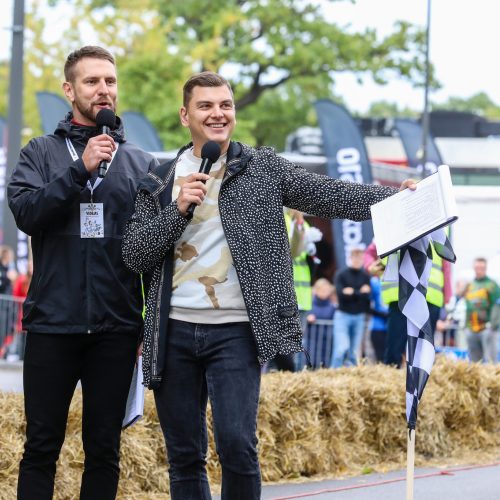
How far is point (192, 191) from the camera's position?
13.3ft

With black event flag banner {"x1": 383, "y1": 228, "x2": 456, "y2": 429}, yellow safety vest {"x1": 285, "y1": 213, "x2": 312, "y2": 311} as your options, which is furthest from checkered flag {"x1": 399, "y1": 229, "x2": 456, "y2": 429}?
yellow safety vest {"x1": 285, "y1": 213, "x2": 312, "y2": 311}

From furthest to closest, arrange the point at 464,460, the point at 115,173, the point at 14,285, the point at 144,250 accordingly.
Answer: the point at 14,285 → the point at 464,460 → the point at 115,173 → the point at 144,250

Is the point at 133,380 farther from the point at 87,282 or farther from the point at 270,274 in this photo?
the point at 270,274

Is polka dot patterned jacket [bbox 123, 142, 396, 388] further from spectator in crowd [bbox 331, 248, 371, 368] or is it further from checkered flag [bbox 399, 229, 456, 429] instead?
spectator in crowd [bbox 331, 248, 371, 368]

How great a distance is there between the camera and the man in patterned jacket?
4.21 meters

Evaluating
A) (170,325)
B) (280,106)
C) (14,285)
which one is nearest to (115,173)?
(170,325)

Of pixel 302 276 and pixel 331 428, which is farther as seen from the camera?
pixel 302 276

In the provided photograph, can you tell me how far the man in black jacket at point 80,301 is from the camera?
14.5 feet

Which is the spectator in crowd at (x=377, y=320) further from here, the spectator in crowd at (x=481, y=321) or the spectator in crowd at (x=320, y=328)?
the spectator in crowd at (x=481, y=321)

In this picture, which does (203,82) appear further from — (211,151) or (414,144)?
(414,144)

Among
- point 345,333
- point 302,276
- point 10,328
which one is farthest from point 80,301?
point 10,328

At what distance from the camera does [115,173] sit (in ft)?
15.0

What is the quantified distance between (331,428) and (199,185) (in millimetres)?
3703

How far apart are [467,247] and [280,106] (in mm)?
25313
